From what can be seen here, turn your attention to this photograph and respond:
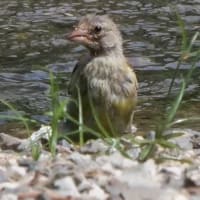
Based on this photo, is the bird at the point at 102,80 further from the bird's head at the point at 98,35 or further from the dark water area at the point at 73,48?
the dark water area at the point at 73,48

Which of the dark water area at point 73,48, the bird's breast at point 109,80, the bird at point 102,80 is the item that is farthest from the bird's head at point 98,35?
the dark water area at point 73,48

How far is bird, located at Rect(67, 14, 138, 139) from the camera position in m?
8.55

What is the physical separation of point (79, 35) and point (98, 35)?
0.35 m

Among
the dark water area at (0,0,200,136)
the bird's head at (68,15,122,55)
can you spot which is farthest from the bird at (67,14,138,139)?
the dark water area at (0,0,200,136)

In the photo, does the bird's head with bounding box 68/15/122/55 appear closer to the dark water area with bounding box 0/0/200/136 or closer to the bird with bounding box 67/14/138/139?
the bird with bounding box 67/14/138/139

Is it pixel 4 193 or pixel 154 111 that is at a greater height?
pixel 4 193

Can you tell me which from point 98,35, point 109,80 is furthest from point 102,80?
point 98,35

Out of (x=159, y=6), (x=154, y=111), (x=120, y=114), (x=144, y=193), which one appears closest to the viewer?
(x=144, y=193)

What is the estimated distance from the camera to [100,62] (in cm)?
886

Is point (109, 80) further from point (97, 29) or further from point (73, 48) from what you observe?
point (73, 48)

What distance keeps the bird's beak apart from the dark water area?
988 millimetres

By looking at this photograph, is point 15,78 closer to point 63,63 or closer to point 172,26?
point 63,63

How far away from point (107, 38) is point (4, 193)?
12.8 feet

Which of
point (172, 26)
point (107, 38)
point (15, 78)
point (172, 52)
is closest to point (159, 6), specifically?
point (172, 26)
